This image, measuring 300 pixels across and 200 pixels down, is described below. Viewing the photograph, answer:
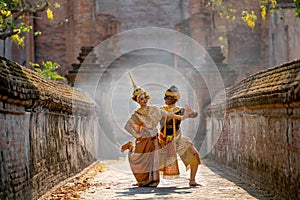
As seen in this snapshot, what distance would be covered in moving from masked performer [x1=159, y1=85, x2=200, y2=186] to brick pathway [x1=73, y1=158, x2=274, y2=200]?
305mm

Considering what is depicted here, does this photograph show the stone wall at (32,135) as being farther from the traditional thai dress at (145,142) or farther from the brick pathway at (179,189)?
the traditional thai dress at (145,142)

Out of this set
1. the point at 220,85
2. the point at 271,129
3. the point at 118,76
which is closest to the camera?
the point at 271,129

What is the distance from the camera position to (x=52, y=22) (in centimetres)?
3180

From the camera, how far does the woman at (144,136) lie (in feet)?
33.1


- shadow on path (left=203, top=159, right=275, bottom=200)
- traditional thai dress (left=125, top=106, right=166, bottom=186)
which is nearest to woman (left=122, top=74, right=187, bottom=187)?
traditional thai dress (left=125, top=106, right=166, bottom=186)

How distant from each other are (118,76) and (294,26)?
8071mm

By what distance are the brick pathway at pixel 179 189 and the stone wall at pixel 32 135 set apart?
2.31ft

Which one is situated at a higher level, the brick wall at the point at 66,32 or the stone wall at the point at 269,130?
the brick wall at the point at 66,32

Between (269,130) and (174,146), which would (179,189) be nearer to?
(174,146)

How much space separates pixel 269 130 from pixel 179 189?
1.78 meters

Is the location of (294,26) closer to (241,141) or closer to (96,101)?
(96,101)

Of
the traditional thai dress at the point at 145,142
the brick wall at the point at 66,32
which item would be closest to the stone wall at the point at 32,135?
the traditional thai dress at the point at 145,142

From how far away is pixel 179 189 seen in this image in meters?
9.67

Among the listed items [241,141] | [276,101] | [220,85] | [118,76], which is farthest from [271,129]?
[118,76]
